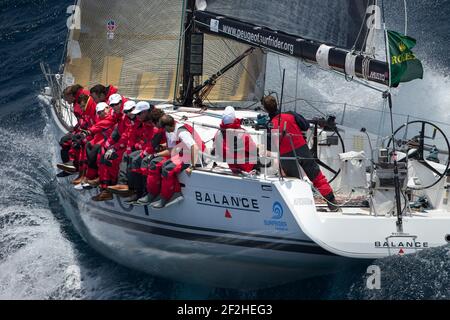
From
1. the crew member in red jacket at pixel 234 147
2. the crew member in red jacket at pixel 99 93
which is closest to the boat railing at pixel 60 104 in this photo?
the crew member in red jacket at pixel 99 93

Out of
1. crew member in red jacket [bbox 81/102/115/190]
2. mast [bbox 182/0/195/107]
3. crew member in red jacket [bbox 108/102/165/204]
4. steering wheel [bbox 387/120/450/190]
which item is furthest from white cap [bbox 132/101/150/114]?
steering wheel [bbox 387/120/450/190]

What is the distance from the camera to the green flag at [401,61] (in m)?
8.08

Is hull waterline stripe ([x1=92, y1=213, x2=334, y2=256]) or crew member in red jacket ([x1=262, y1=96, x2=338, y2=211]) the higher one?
crew member in red jacket ([x1=262, y1=96, x2=338, y2=211])

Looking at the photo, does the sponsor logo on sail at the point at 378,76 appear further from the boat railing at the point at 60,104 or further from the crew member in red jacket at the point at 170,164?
the boat railing at the point at 60,104

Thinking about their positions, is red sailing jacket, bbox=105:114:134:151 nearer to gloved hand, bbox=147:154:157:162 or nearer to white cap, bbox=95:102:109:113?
white cap, bbox=95:102:109:113

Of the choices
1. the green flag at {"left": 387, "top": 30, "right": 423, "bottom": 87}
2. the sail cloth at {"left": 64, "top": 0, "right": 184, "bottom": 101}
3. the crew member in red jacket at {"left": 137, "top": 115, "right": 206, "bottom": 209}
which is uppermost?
the sail cloth at {"left": 64, "top": 0, "right": 184, "bottom": 101}

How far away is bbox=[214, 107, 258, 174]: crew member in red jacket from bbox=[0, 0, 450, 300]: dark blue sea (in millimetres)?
1344

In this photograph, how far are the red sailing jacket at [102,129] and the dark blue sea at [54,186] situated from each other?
157cm

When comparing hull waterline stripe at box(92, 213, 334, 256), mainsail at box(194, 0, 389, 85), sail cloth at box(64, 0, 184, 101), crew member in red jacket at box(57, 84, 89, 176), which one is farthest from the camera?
sail cloth at box(64, 0, 184, 101)

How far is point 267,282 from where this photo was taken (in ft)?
29.6

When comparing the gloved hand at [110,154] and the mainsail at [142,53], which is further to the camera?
the mainsail at [142,53]

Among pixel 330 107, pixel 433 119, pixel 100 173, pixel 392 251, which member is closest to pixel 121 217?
pixel 100 173

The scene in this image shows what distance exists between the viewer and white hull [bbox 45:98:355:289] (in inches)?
335

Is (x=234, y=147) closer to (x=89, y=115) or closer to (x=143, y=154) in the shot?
(x=143, y=154)
